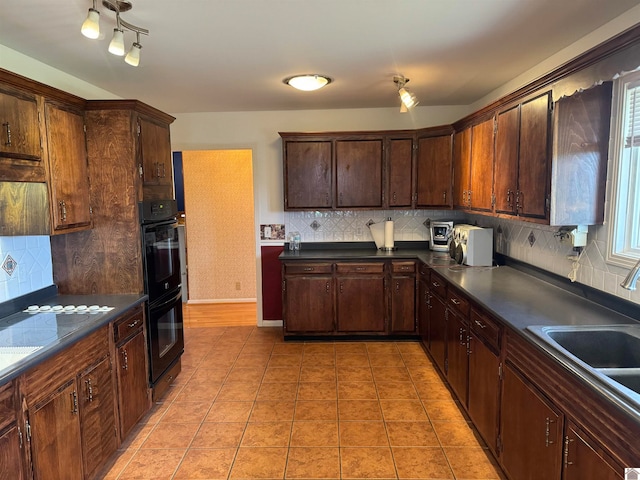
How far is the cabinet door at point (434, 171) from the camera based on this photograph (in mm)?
4066

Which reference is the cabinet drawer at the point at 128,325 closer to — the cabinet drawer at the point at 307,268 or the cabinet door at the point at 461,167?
the cabinet drawer at the point at 307,268

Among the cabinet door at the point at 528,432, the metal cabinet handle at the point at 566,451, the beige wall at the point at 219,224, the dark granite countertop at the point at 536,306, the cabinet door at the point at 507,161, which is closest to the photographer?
the dark granite countertop at the point at 536,306

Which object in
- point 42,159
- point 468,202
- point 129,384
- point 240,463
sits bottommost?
point 240,463

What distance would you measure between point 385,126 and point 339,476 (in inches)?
141

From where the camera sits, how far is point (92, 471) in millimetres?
2141

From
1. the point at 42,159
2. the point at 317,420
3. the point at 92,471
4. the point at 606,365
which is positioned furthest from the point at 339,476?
the point at 42,159

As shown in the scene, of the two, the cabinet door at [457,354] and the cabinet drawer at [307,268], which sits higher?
the cabinet drawer at [307,268]

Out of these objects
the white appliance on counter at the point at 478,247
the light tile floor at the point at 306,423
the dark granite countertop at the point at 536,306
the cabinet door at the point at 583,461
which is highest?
the white appliance on counter at the point at 478,247

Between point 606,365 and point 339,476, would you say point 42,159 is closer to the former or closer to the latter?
point 339,476


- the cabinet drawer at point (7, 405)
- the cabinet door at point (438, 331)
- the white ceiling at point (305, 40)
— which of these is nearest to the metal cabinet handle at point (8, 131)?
the white ceiling at point (305, 40)

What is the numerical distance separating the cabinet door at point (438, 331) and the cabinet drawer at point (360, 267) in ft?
2.29

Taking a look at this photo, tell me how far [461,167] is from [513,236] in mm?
803

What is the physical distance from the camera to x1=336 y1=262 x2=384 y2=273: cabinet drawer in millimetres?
4176

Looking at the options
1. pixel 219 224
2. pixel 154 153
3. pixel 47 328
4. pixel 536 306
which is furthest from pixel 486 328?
pixel 219 224
